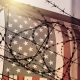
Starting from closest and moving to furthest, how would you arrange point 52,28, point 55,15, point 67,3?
point 52,28 → point 55,15 → point 67,3

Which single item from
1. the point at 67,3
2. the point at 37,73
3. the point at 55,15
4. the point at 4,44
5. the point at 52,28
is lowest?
the point at 37,73

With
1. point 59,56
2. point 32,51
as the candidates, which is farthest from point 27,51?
point 59,56

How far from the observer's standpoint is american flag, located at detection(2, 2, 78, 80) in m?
0.72

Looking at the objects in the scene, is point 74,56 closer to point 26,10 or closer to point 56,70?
point 56,70

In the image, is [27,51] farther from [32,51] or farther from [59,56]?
[59,56]

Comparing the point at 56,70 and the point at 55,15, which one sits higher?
the point at 55,15

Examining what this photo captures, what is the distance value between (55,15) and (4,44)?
350mm

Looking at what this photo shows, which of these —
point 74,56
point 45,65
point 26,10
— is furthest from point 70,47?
point 26,10

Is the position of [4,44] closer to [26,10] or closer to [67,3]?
[26,10]

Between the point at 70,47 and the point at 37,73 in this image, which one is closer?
Result: the point at 37,73

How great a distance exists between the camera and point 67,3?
1.20m

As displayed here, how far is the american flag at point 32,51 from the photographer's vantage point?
722 millimetres

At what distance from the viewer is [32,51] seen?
77 cm

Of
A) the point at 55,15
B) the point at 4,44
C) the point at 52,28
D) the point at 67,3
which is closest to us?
the point at 4,44
